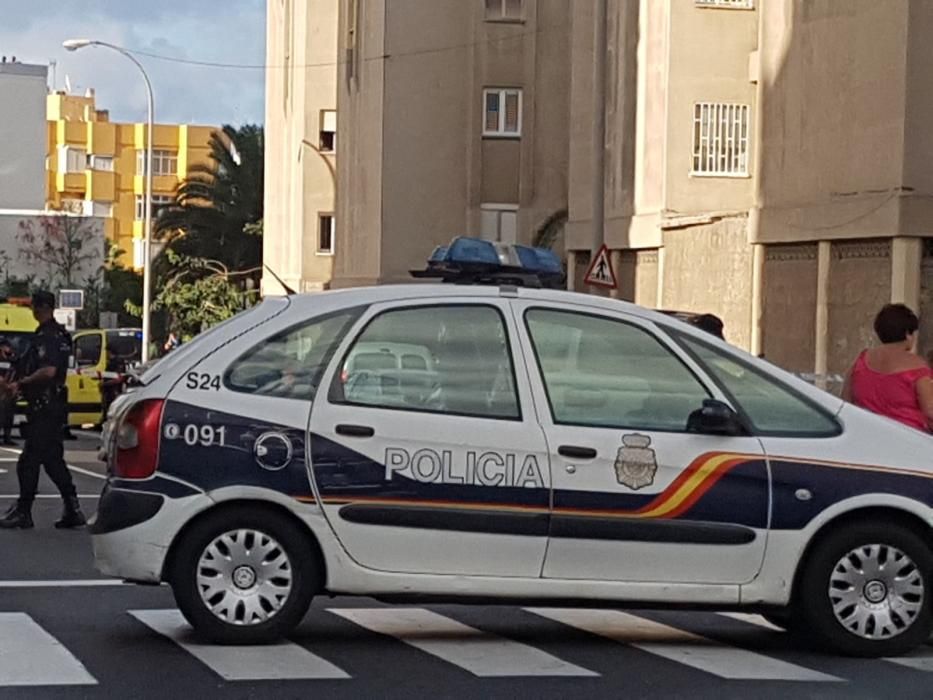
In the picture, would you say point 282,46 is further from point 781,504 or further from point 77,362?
point 781,504

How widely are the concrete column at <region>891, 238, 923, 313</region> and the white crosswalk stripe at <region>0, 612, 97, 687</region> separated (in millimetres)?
14734

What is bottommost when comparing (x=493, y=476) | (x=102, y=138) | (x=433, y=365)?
(x=493, y=476)

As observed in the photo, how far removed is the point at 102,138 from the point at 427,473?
120966 millimetres

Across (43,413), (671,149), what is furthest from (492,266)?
(671,149)

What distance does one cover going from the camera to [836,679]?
888 cm

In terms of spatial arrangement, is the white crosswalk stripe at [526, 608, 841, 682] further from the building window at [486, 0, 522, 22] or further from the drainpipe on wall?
the building window at [486, 0, 522, 22]

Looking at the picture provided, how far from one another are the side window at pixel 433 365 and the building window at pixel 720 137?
23.0 metres

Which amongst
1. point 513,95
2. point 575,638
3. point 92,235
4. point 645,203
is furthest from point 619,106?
point 92,235

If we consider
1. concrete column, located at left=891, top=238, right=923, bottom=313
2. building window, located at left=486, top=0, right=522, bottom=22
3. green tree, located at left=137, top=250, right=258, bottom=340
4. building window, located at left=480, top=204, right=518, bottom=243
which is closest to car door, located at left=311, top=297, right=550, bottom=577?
concrete column, located at left=891, top=238, right=923, bottom=313

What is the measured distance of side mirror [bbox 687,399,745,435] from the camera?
9250mm

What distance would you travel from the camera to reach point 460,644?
377 inches

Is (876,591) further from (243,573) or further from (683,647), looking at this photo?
(243,573)

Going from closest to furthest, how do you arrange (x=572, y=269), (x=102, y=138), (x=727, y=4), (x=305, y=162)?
(x=727, y=4) → (x=572, y=269) → (x=305, y=162) → (x=102, y=138)

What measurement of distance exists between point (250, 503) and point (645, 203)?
23751 mm
